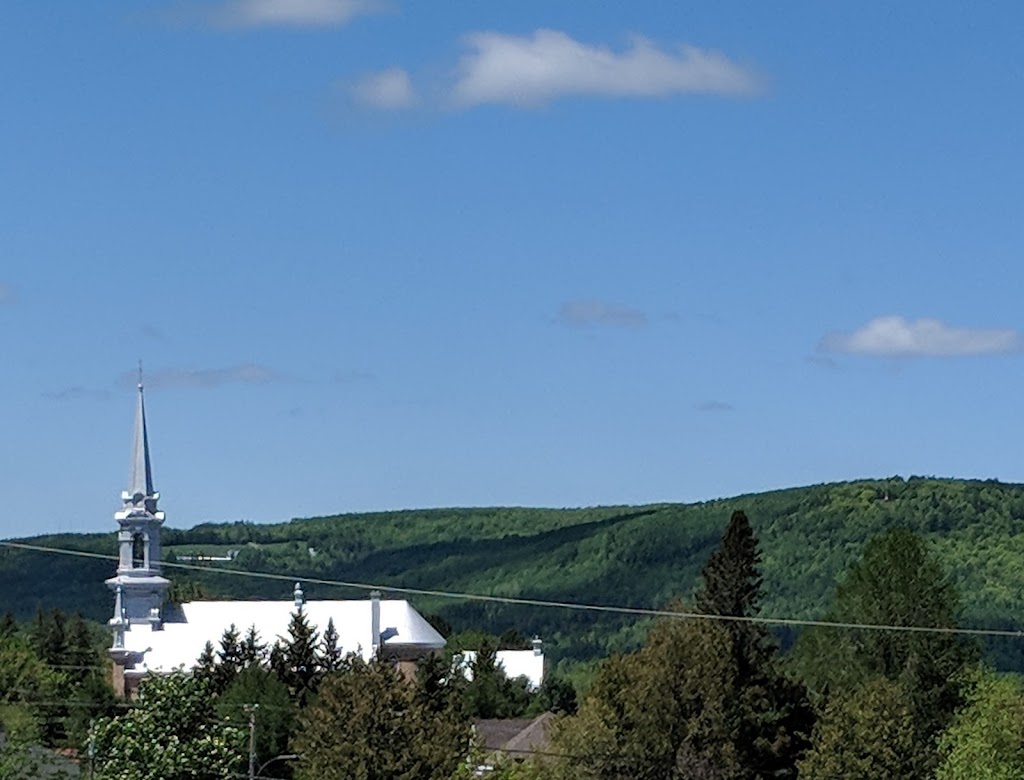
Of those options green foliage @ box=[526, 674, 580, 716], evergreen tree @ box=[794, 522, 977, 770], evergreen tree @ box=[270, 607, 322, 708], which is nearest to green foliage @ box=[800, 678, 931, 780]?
evergreen tree @ box=[794, 522, 977, 770]

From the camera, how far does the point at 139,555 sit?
18188 centimetres

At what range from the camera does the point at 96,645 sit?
18950cm

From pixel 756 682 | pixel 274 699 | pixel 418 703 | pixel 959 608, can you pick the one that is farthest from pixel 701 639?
pixel 274 699

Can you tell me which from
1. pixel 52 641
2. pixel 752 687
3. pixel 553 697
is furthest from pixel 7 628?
pixel 752 687

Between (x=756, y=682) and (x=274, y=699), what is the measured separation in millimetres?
39061

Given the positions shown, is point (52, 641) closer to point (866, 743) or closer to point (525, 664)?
point (525, 664)

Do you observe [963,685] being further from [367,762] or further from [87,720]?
[87,720]

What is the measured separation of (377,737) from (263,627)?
10747 cm

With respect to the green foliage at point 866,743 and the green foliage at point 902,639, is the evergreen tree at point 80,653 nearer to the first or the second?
the green foliage at point 902,639

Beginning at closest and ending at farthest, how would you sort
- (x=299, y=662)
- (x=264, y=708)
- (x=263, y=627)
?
1. (x=264, y=708)
2. (x=299, y=662)
3. (x=263, y=627)

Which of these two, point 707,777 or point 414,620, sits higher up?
point 414,620

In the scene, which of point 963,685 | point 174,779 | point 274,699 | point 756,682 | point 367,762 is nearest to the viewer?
point 174,779

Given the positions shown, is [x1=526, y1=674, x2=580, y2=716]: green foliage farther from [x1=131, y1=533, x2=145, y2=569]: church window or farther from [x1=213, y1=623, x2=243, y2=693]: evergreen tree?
[x1=131, y1=533, x2=145, y2=569]: church window

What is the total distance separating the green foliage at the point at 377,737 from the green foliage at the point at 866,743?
1091 cm
